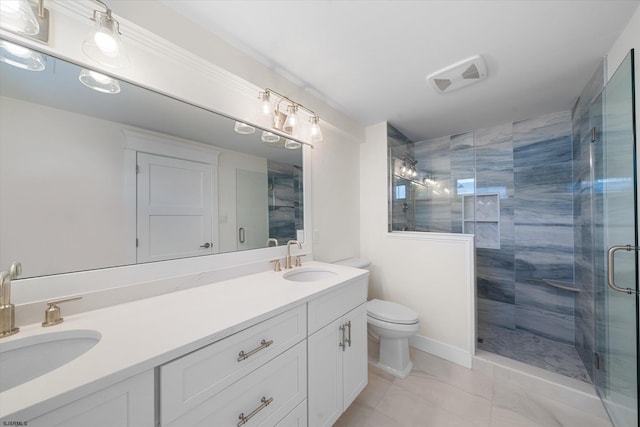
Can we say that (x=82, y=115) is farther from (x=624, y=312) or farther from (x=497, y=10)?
(x=624, y=312)

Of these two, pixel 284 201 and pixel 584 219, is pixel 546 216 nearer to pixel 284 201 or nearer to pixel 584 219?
pixel 584 219

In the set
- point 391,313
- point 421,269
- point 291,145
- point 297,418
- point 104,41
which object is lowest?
point 297,418

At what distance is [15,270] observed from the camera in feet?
2.42

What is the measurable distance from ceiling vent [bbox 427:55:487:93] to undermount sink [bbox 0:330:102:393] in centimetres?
231

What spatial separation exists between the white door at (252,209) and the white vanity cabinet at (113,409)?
34.2 inches

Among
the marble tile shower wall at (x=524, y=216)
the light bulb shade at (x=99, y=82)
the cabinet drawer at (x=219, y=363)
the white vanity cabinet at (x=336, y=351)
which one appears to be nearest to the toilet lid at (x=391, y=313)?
the white vanity cabinet at (x=336, y=351)

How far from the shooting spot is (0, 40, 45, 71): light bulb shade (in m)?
0.77

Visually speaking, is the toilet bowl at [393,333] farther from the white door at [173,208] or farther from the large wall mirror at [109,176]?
the white door at [173,208]

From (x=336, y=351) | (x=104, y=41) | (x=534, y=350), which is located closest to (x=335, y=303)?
(x=336, y=351)

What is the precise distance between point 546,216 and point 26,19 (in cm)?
378

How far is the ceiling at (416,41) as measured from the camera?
3.65ft

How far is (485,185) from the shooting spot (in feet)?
8.65

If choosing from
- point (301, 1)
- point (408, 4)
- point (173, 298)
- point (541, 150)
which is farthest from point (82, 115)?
point (541, 150)

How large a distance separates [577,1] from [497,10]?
0.35 metres
